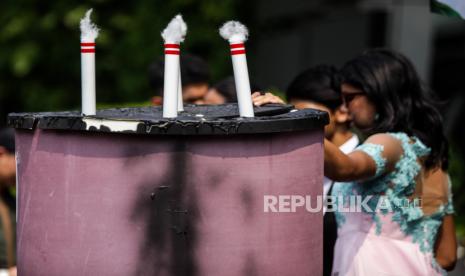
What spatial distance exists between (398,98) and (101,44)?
228 inches

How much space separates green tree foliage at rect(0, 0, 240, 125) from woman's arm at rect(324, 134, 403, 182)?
530 centimetres

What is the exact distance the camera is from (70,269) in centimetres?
219

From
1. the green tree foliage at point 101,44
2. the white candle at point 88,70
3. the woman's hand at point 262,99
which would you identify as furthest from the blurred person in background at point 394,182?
the green tree foliage at point 101,44

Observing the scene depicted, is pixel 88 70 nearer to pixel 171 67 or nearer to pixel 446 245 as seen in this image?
pixel 171 67

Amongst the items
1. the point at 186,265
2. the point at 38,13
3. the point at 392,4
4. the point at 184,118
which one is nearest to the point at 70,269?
the point at 186,265

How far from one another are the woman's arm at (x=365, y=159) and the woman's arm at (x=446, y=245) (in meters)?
0.51

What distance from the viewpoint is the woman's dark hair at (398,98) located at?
304 centimetres

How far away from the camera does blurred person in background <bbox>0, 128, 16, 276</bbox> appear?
12.1ft

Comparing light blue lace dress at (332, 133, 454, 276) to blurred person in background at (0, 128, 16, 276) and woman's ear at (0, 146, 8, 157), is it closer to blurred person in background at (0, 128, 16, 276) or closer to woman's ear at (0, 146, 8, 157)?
blurred person in background at (0, 128, 16, 276)

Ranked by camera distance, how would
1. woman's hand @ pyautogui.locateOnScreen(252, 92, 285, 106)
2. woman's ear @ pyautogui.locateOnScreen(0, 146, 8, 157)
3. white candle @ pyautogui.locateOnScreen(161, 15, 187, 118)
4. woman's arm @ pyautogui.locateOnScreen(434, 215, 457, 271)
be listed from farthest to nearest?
1. woman's ear @ pyautogui.locateOnScreen(0, 146, 8, 157)
2. woman's arm @ pyautogui.locateOnScreen(434, 215, 457, 271)
3. woman's hand @ pyautogui.locateOnScreen(252, 92, 285, 106)
4. white candle @ pyautogui.locateOnScreen(161, 15, 187, 118)

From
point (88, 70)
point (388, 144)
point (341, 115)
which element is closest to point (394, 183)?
point (388, 144)

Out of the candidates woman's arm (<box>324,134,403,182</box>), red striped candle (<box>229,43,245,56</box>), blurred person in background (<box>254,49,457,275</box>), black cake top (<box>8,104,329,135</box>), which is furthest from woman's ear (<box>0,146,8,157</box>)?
red striped candle (<box>229,43,245,56</box>)

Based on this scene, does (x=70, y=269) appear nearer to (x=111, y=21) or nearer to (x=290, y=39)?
(x=111, y=21)

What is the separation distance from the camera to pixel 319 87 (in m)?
3.52
